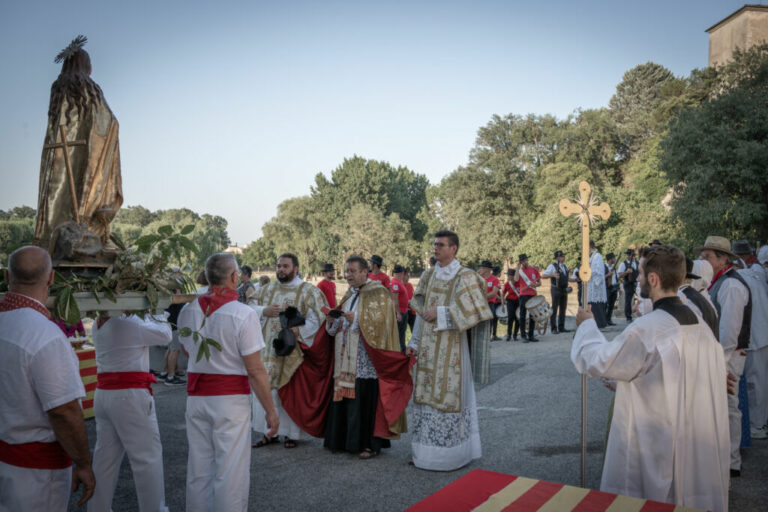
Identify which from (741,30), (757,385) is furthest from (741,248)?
(741,30)

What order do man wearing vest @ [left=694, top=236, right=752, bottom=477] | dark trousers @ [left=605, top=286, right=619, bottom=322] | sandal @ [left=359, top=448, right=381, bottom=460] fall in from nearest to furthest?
man wearing vest @ [left=694, top=236, right=752, bottom=477], sandal @ [left=359, top=448, right=381, bottom=460], dark trousers @ [left=605, top=286, right=619, bottom=322]

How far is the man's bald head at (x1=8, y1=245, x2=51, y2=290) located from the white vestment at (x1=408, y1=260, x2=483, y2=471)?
A: 3.62m

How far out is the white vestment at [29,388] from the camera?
2.55 metres

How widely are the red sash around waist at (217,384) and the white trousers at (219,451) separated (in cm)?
3

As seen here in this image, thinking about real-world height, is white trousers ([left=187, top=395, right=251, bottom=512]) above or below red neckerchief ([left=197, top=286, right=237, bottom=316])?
below

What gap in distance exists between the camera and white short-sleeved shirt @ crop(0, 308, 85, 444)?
255 centimetres

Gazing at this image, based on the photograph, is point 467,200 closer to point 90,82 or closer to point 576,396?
point 576,396

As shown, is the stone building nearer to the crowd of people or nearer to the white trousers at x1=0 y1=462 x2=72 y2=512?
the crowd of people

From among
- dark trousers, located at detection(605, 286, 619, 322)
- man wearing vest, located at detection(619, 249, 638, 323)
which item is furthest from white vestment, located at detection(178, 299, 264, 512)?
dark trousers, located at detection(605, 286, 619, 322)

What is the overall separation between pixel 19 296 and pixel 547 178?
1535 inches

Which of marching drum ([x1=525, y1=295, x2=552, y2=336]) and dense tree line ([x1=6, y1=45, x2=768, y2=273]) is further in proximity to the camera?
dense tree line ([x1=6, y1=45, x2=768, y2=273])

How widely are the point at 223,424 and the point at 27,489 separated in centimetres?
116

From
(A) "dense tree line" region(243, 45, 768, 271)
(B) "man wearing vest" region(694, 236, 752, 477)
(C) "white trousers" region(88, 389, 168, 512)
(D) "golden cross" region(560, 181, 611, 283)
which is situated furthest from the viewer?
(A) "dense tree line" region(243, 45, 768, 271)

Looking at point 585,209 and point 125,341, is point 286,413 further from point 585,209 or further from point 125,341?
point 585,209
